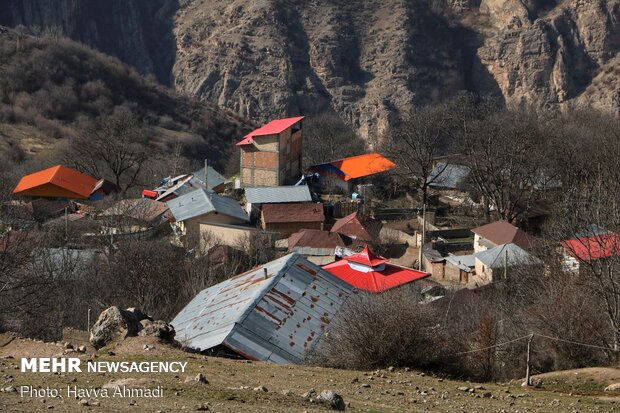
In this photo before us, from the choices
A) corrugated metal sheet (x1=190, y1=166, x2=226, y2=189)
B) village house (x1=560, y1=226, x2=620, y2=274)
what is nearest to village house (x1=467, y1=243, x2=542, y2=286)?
village house (x1=560, y1=226, x2=620, y2=274)

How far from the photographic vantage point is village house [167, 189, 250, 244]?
3159 cm

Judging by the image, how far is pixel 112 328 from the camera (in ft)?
43.7

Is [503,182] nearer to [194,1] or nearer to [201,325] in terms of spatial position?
[201,325]

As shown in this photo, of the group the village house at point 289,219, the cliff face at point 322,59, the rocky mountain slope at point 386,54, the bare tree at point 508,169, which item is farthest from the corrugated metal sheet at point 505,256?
the cliff face at point 322,59

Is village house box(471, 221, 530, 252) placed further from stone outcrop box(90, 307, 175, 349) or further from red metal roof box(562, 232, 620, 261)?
stone outcrop box(90, 307, 175, 349)

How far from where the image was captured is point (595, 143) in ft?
133

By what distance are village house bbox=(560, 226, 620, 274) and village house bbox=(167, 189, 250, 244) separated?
40.9 feet

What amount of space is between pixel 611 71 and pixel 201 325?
66.5 m

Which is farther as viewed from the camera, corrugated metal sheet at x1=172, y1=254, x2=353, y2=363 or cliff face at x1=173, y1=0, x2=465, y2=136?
cliff face at x1=173, y1=0, x2=465, y2=136

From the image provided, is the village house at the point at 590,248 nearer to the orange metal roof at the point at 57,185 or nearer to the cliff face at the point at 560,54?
the orange metal roof at the point at 57,185

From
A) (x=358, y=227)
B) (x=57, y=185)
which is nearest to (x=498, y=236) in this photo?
(x=358, y=227)

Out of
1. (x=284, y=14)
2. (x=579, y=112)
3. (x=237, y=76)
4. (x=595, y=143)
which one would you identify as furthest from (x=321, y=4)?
(x=595, y=143)

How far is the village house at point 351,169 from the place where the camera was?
126 ft

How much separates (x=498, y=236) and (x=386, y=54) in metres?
55.5
